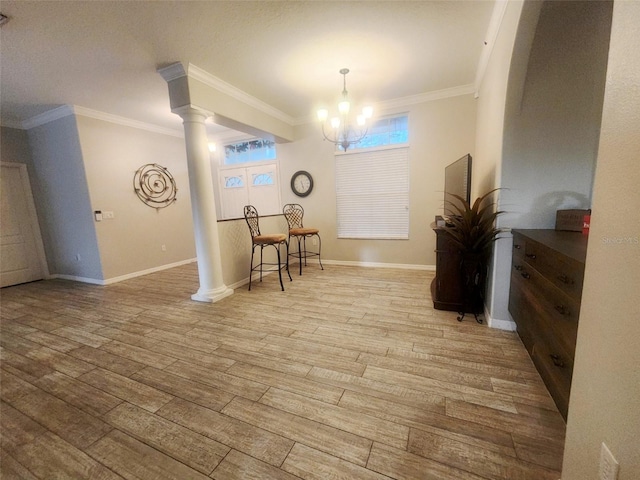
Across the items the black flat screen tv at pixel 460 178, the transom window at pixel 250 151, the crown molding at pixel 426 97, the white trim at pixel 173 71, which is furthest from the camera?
the transom window at pixel 250 151

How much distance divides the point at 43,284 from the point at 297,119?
523cm

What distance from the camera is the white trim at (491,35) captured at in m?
1.95

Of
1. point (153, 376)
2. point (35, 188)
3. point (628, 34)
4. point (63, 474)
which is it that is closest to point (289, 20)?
point (628, 34)

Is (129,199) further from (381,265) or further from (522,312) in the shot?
(522,312)

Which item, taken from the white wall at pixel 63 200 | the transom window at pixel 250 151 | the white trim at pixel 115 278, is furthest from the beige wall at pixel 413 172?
the white wall at pixel 63 200

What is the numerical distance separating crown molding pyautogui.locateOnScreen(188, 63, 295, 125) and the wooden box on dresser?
11.5ft

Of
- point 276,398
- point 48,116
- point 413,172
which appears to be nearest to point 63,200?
point 48,116

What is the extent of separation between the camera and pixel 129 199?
4344 mm

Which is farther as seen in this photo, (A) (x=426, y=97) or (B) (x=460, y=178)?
(A) (x=426, y=97)

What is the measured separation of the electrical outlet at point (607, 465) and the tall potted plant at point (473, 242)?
1579 mm

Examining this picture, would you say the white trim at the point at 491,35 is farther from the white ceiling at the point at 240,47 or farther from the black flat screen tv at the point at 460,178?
the black flat screen tv at the point at 460,178

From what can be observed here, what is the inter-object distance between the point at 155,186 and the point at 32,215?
2024mm

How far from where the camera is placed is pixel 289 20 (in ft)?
6.82

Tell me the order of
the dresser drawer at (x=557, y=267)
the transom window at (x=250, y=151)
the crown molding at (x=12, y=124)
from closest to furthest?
the dresser drawer at (x=557, y=267) < the crown molding at (x=12, y=124) < the transom window at (x=250, y=151)
